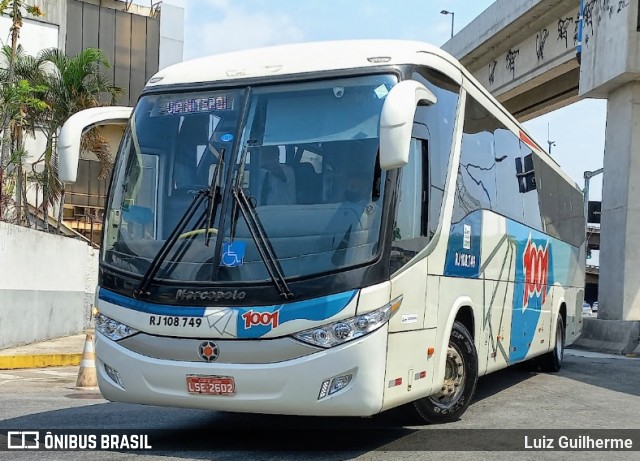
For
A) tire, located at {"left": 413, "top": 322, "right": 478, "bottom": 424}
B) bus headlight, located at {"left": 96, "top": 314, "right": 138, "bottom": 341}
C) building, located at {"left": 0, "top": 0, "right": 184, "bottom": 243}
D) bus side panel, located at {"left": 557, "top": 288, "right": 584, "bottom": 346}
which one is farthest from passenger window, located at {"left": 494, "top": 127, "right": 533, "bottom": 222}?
building, located at {"left": 0, "top": 0, "right": 184, "bottom": 243}

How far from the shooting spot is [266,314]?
19.3 ft

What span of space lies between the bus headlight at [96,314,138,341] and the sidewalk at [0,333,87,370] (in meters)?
7.65

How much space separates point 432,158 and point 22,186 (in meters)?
18.4

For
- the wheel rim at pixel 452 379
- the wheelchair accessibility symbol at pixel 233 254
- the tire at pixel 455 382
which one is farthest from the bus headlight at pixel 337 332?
the wheel rim at pixel 452 379

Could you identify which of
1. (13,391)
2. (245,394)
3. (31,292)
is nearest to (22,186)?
(31,292)

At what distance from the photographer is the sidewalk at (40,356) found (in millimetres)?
13484

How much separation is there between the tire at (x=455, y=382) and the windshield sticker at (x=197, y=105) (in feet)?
9.54

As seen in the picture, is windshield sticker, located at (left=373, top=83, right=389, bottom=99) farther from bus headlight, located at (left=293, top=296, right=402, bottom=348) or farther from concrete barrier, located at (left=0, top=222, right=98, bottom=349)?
concrete barrier, located at (left=0, top=222, right=98, bottom=349)

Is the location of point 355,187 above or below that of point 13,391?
above

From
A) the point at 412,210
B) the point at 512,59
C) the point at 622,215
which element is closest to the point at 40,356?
the point at 412,210

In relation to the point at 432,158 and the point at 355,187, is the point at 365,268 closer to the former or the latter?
the point at 355,187

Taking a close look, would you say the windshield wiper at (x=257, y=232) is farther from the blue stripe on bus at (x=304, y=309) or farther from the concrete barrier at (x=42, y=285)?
the concrete barrier at (x=42, y=285)

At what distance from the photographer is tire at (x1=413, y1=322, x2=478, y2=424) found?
7.35 metres

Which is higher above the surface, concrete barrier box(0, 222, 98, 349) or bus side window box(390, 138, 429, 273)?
bus side window box(390, 138, 429, 273)
